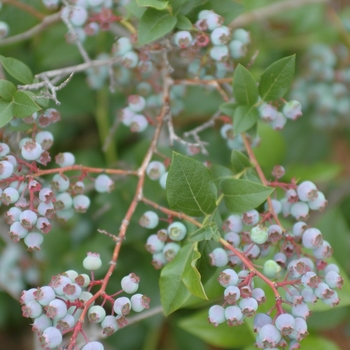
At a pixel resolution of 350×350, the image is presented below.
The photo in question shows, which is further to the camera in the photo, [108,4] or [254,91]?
[108,4]

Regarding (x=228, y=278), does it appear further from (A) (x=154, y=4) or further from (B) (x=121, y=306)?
(A) (x=154, y=4)

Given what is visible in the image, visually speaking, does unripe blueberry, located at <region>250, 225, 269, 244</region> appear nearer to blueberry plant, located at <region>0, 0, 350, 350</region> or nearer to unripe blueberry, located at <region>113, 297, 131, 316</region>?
blueberry plant, located at <region>0, 0, 350, 350</region>

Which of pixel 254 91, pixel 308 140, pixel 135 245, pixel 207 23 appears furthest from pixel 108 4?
pixel 308 140

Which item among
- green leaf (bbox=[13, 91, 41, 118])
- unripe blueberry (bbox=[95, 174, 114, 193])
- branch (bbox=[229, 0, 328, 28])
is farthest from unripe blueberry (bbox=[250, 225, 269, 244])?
branch (bbox=[229, 0, 328, 28])

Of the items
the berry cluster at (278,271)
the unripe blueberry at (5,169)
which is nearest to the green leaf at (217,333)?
the berry cluster at (278,271)

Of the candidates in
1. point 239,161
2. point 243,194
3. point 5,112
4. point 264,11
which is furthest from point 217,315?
point 264,11

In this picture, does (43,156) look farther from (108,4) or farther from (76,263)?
(76,263)
